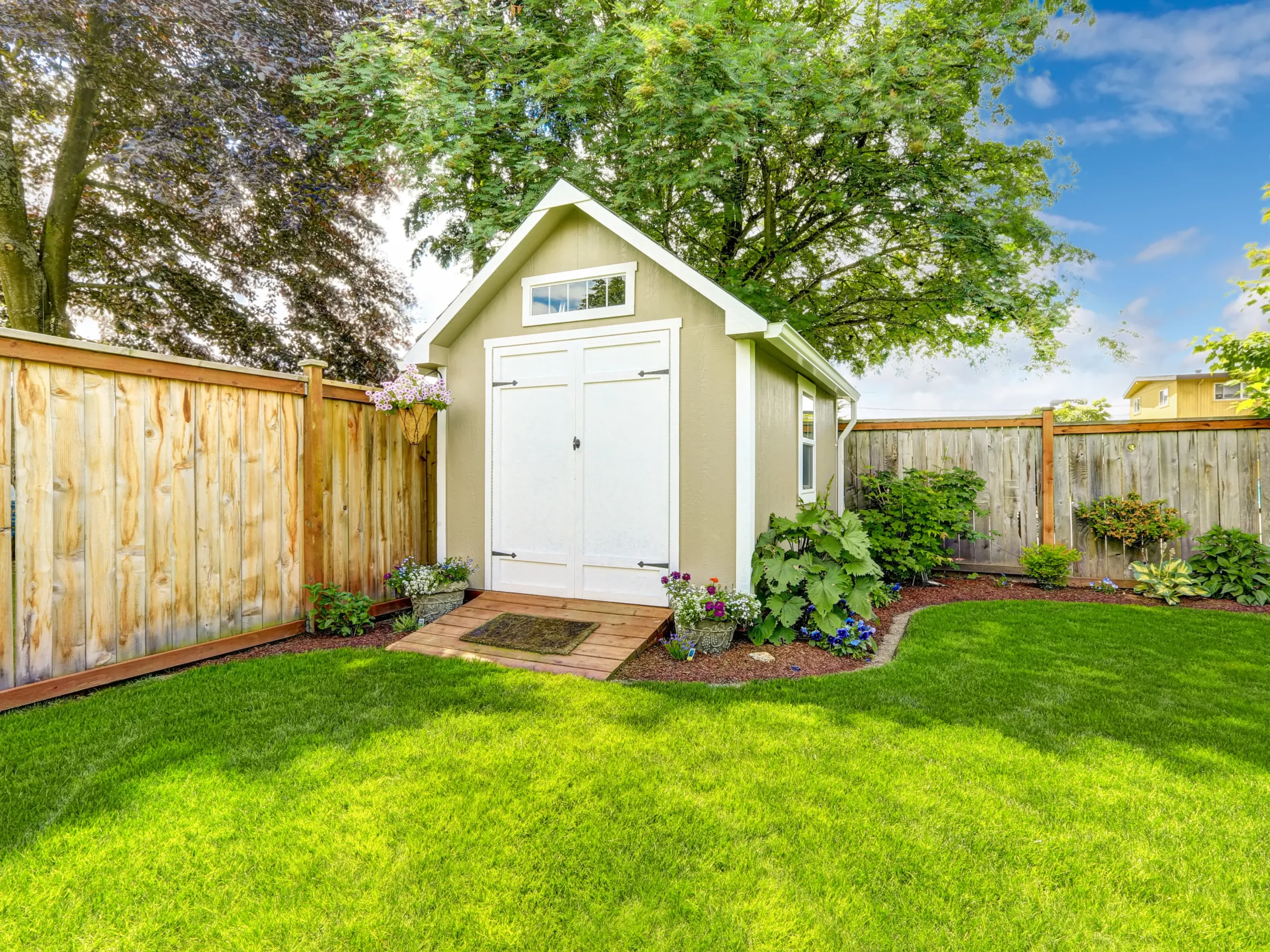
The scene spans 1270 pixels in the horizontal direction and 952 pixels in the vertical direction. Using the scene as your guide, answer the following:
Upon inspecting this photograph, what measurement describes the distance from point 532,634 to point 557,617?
0.33 m

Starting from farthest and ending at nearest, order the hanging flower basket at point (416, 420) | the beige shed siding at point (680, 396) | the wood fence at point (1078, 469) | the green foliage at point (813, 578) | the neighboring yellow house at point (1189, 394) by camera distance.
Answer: the neighboring yellow house at point (1189, 394)
the wood fence at point (1078, 469)
the hanging flower basket at point (416, 420)
the beige shed siding at point (680, 396)
the green foliage at point (813, 578)

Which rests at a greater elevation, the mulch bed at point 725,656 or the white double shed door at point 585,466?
the white double shed door at point 585,466

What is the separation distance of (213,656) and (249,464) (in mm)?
1339

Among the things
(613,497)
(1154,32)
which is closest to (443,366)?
(613,497)

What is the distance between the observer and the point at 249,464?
4148 millimetres

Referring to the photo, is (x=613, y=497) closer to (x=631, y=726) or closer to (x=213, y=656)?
(x=631, y=726)

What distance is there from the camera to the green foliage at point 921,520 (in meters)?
6.33

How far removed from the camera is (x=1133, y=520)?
611 cm

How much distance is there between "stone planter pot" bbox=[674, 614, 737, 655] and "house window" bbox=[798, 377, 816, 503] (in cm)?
235

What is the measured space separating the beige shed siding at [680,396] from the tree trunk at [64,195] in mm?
6212

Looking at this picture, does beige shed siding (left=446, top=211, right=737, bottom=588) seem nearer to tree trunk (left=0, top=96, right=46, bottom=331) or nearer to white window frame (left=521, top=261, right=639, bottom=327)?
white window frame (left=521, top=261, right=639, bottom=327)

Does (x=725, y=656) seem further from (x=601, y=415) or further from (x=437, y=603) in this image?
(x=437, y=603)

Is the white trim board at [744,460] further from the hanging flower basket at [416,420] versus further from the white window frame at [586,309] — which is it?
the hanging flower basket at [416,420]

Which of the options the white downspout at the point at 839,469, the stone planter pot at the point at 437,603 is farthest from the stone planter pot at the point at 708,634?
the white downspout at the point at 839,469
